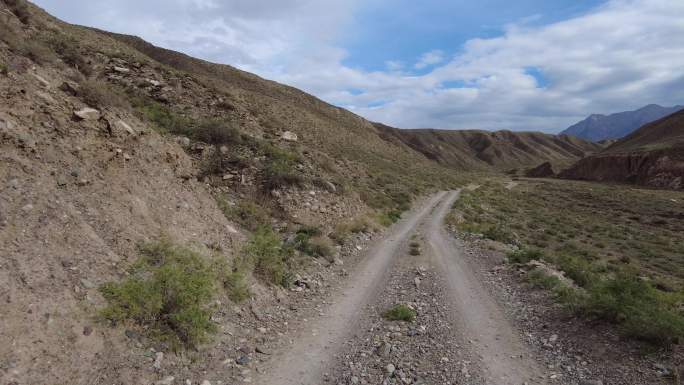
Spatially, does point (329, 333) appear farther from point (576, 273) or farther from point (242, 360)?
point (576, 273)

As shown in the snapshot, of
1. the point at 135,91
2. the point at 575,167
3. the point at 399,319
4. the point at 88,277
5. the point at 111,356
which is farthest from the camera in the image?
the point at 575,167

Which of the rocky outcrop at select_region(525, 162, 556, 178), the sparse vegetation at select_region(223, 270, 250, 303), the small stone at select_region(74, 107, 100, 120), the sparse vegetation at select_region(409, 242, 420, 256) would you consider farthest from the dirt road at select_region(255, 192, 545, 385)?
the rocky outcrop at select_region(525, 162, 556, 178)

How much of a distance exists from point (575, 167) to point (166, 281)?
10168 centimetres

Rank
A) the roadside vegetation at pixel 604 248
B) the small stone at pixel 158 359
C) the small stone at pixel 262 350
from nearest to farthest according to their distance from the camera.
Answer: the small stone at pixel 158 359 → the small stone at pixel 262 350 → the roadside vegetation at pixel 604 248

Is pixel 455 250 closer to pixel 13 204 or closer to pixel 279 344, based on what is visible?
pixel 279 344

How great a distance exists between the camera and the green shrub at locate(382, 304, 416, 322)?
9.78 metres

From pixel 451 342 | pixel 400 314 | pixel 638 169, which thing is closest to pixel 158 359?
pixel 400 314

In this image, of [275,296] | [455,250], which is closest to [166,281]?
[275,296]

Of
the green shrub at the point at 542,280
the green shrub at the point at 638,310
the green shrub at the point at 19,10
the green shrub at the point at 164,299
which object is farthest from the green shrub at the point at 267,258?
the green shrub at the point at 19,10

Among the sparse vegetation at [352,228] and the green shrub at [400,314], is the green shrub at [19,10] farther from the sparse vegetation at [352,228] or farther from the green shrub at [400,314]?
the green shrub at [400,314]

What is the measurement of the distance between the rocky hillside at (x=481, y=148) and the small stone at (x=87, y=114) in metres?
125

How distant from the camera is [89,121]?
435 inches

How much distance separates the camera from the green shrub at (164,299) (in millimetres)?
7109

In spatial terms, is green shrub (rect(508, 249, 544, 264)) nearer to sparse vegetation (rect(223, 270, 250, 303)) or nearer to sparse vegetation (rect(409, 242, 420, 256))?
sparse vegetation (rect(409, 242, 420, 256))
